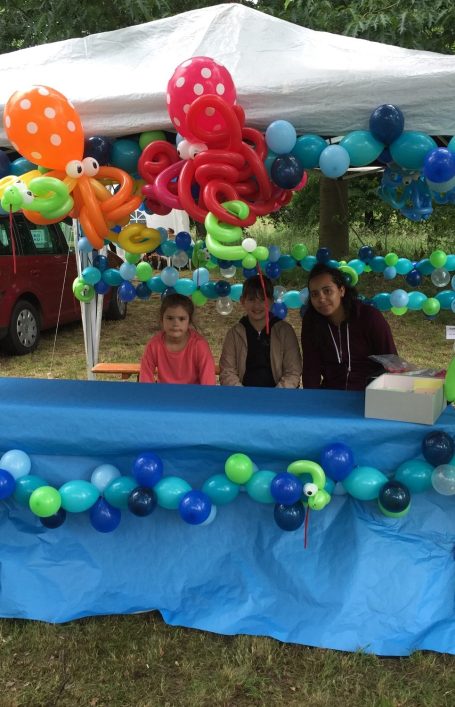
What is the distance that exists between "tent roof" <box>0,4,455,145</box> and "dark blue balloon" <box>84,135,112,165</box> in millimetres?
36

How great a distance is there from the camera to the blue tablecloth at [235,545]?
227 cm

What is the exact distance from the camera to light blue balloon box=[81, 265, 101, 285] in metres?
4.56

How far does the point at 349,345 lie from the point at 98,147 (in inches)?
67.5

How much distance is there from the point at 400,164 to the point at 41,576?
2177 mm

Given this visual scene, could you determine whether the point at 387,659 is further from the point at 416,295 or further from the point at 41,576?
the point at 416,295

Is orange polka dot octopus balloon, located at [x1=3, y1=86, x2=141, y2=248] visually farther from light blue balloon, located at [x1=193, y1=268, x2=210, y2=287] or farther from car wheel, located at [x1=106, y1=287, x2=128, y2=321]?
car wheel, located at [x1=106, y1=287, x2=128, y2=321]

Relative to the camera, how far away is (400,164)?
6.88ft

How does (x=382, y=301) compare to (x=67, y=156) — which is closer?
(x=67, y=156)

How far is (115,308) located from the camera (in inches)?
352

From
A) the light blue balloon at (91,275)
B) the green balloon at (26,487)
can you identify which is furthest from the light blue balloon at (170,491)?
the light blue balloon at (91,275)

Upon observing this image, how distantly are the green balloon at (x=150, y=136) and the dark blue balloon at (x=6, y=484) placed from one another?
141 centimetres

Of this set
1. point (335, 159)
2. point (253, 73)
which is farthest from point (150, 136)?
point (335, 159)

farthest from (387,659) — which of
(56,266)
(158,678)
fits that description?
(56,266)

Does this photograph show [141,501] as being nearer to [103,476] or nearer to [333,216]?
[103,476]
